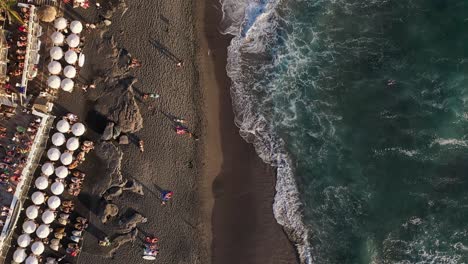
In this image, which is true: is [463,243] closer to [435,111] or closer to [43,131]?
[435,111]

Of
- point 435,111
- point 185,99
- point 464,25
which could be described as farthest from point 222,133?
point 464,25

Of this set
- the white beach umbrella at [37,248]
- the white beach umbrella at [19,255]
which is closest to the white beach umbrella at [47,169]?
the white beach umbrella at [37,248]

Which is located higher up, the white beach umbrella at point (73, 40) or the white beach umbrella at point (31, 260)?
the white beach umbrella at point (73, 40)

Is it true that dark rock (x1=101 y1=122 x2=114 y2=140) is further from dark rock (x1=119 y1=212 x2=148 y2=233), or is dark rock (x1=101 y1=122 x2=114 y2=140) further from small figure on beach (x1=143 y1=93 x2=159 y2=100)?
dark rock (x1=119 y1=212 x2=148 y2=233)

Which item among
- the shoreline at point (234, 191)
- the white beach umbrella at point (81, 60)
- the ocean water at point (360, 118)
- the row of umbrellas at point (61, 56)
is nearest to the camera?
the row of umbrellas at point (61, 56)

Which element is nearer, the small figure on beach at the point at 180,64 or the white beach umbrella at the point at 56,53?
the white beach umbrella at the point at 56,53

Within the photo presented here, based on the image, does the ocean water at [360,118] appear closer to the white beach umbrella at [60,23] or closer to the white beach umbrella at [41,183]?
the white beach umbrella at [60,23]
